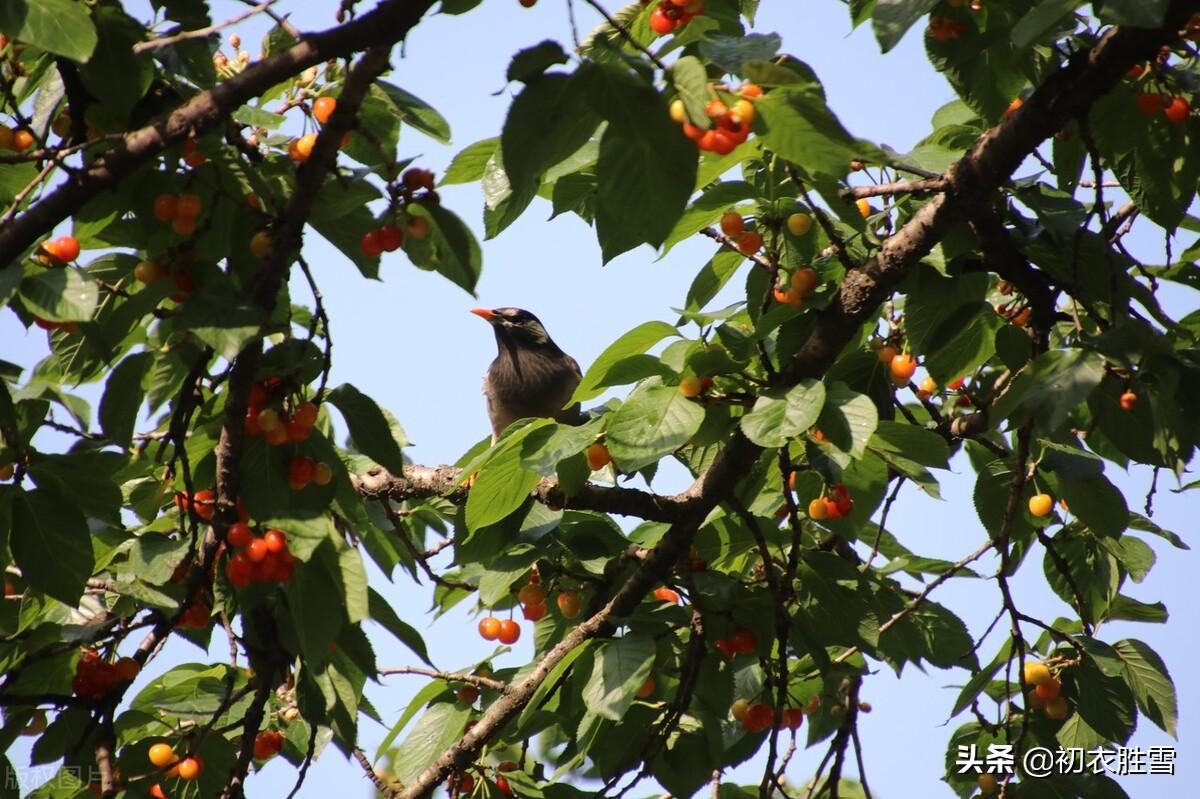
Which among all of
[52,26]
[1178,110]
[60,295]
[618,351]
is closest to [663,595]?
[618,351]

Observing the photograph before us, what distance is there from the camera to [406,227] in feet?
6.89

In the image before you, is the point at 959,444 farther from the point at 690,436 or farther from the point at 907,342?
the point at 690,436

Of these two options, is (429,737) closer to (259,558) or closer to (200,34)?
(259,558)

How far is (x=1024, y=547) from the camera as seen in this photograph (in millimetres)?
3176

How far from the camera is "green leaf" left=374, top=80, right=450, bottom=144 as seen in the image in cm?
214

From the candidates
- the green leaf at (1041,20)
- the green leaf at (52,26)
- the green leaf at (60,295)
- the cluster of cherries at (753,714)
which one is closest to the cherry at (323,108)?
the green leaf at (52,26)

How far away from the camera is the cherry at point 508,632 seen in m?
3.54

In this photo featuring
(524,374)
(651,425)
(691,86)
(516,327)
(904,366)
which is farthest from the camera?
(516,327)

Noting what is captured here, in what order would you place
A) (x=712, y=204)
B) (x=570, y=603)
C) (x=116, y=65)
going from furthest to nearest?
(x=570, y=603), (x=712, y=204), (x=116, y=65)

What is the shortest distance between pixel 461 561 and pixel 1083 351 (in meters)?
1.55

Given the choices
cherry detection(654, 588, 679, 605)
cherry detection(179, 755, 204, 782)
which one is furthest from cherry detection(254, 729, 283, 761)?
cherry detection(654, 588, 679, 605)

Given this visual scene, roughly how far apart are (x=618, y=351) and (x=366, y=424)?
722 mm

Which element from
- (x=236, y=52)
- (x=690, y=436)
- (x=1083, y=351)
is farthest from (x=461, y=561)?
(x=1083, y=351)

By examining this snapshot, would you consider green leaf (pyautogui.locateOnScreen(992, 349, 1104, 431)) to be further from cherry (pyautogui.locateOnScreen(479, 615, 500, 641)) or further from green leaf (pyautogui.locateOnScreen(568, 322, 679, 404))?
cherry (pyautogui.locateOnScreen(479, 615, 500, 641))
